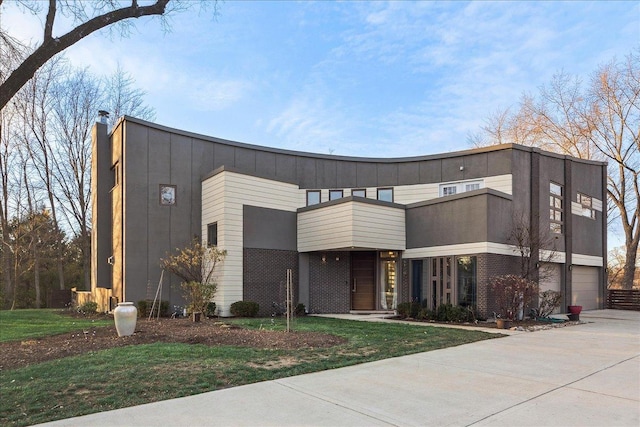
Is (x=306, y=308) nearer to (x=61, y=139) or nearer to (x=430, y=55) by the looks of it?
(x=430, y=55)

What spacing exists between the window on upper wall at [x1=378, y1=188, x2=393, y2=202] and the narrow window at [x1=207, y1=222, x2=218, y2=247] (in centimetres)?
675

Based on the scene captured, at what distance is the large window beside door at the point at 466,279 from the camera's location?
13438 millimetres

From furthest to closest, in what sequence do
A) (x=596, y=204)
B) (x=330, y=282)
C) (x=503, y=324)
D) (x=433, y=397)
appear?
(x=596, y=204) → (x=330, y=282) → (x=503, y=324) → (x=433, y=397)

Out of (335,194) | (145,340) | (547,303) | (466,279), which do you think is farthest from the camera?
(335,194)

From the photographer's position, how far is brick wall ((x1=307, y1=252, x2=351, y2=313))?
16.5m

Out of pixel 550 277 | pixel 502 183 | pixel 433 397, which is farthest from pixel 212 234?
pixel 550 277

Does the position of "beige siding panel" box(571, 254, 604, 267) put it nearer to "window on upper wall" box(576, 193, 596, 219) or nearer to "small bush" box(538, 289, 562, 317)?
"window on upper wall" box(576, 193, 596, 219)

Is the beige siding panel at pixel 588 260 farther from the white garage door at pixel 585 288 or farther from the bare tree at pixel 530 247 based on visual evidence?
the bare tree at pixel 530 247

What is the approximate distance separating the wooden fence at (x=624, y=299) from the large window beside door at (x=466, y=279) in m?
11.3

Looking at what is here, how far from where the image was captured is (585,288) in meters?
18.8

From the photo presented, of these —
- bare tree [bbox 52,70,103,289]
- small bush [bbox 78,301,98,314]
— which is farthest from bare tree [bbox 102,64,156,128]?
small bush [bbox 78,301,98,314]

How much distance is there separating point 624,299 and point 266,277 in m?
16.7

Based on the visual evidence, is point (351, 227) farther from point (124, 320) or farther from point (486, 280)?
point (124, 320)

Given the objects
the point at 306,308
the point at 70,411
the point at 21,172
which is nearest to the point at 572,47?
the point at 306,308
